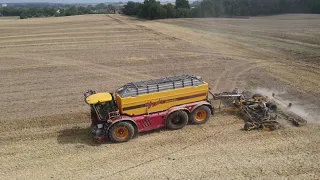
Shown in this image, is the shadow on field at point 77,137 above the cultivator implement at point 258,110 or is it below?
below

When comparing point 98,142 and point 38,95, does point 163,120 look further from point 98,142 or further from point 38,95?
point 38,95

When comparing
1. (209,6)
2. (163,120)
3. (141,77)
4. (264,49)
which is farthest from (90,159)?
(209,6)

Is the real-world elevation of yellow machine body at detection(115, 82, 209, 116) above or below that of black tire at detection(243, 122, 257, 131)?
above

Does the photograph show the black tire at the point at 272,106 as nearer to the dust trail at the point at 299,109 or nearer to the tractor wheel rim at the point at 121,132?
the dust trail at the point at 299,109

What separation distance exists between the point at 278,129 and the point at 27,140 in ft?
29.0

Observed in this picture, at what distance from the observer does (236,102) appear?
13359 millimetres

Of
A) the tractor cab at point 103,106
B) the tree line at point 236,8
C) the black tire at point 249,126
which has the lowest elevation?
the black tire at point 249,126

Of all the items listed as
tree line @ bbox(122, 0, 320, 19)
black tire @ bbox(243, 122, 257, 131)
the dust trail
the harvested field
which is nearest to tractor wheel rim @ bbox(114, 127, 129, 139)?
the harvested field

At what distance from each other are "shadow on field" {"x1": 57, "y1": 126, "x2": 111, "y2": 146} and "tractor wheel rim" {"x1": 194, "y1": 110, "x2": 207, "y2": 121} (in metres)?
3.31

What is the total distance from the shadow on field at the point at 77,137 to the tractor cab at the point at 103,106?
2.80 feet

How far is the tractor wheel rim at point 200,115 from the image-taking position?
40.0 feet

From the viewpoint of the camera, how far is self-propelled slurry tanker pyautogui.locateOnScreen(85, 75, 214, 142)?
10984 millimetres

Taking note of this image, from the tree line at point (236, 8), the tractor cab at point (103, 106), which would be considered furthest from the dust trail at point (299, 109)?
the tree line at point (236, 8)

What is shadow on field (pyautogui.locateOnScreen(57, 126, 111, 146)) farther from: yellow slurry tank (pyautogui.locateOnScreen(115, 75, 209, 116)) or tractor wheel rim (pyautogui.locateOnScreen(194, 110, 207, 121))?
tractor wheel rim (pyautogui.locateOnScreen(194, 110, 207, 121))
